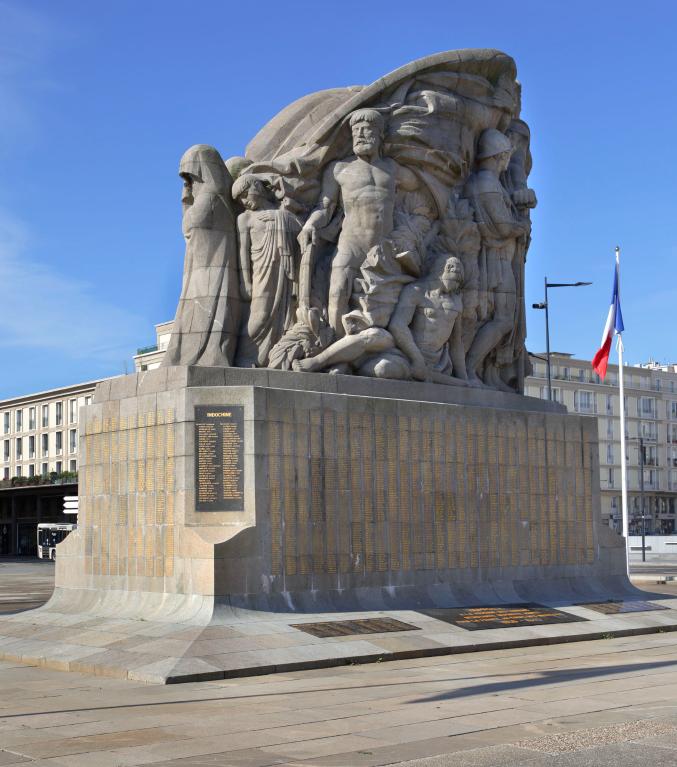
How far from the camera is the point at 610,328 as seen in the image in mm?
31062

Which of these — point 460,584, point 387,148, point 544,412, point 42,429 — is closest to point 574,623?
point 460,584

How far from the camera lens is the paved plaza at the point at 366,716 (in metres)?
8.92

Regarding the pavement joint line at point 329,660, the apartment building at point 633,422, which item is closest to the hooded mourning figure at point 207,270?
the pavement joint line at point 329,660

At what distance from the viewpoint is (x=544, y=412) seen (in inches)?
848

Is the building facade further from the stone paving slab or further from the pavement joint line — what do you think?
the pavement joint line

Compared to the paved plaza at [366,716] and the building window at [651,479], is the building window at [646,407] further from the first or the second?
the paved plaza at [366,716]

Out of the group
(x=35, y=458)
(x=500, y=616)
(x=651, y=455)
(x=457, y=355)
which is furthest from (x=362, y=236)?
(x=651, y=455)

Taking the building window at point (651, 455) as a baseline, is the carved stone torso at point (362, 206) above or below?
above

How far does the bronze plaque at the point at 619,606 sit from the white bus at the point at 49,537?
44420 millimetres

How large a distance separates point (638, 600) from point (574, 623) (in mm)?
3545

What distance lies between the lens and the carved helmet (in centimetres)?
2125

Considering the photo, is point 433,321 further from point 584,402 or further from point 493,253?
point 584,402

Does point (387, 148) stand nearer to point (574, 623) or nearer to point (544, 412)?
point (544, 412)

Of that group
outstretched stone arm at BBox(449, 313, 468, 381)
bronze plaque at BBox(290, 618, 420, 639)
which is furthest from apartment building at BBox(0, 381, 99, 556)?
bronze plaque at BBox(290, 618, 420, 639)
